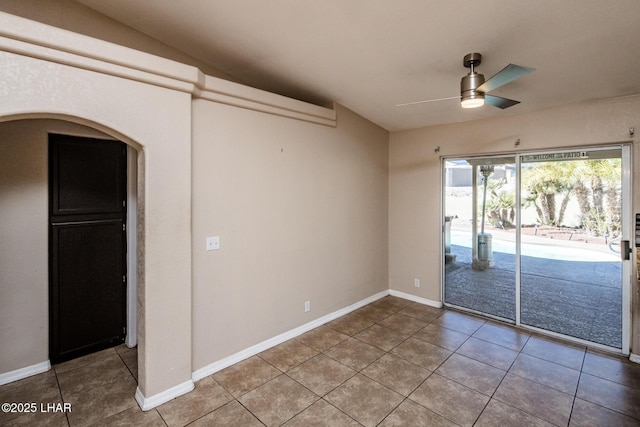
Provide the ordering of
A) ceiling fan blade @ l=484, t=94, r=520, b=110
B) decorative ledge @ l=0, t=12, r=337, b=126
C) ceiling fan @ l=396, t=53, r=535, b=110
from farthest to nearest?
ceiling fan blade @ l=484, t=94, r=520, b=110 < ceiling fan @ l=396, t=53, r=535, b=110 < decorative ledge @ l=0, t=12, r=337, b=126

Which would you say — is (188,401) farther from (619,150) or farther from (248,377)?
(619,150)

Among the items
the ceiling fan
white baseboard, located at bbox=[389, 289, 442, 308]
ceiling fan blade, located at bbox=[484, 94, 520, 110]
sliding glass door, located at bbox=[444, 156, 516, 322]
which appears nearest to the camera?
the ceiling fan

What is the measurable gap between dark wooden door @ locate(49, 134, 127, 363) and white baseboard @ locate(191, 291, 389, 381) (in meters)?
1.31

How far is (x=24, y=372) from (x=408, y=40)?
4572mm

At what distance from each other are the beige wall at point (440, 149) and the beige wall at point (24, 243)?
4440 millimetres

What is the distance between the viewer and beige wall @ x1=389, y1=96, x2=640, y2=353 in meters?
3.15

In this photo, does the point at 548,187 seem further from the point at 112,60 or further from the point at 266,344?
the point at 112,60

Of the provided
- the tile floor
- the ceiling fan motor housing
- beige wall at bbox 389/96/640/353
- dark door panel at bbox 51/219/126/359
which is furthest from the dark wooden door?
beige wall at bbox 389/96/640/353

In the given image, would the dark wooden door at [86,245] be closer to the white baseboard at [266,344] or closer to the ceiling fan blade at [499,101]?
the white baseboard at [266,344]

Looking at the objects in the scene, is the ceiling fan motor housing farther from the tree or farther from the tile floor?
the tile floor

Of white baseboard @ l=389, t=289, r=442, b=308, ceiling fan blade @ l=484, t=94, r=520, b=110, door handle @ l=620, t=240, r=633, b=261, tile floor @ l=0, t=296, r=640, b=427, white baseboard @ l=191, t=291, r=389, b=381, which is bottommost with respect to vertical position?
tile floor @ l=0, t=296, r=640, b=427

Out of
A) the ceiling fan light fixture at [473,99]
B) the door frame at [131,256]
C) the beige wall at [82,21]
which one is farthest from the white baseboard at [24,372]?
the ceiling fan light fixture at [473,99]

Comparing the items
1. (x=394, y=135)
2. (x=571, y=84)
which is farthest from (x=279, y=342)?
(x=571, y=84)

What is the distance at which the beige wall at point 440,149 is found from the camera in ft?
10.3
